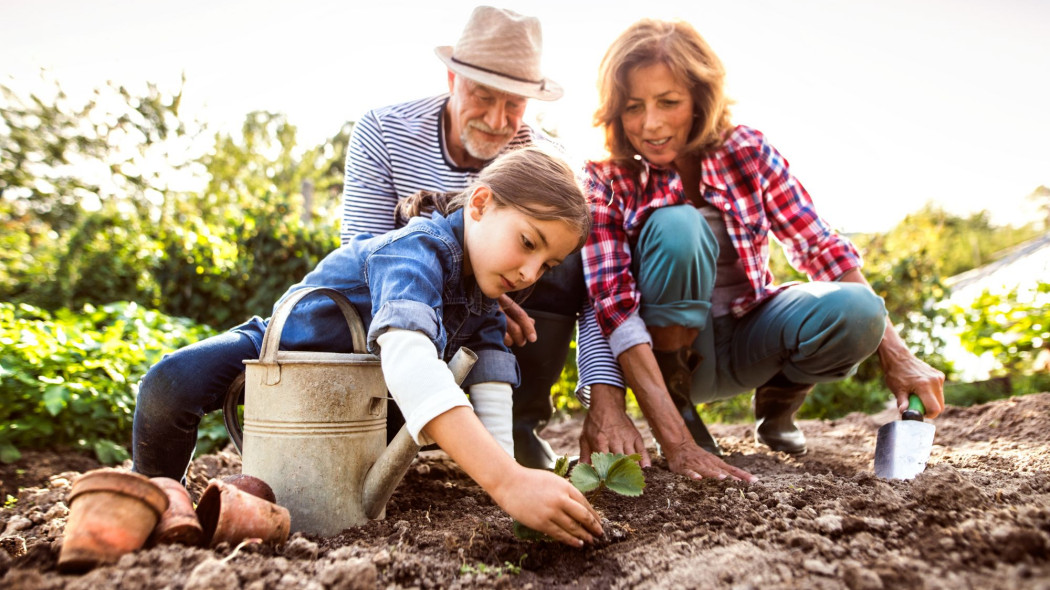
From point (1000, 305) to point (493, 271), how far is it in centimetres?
362

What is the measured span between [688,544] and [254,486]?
1.01 metres

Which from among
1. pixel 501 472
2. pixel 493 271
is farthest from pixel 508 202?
pixel 501 472

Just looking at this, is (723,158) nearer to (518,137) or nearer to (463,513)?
(518,137)

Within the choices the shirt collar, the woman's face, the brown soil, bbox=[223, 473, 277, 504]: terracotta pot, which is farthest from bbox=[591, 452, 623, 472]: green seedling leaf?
the woman's face

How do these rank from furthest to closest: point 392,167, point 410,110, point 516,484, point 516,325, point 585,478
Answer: point 410,110 < point 392,167 < point 516,325 < point 585,478 < point 516,484

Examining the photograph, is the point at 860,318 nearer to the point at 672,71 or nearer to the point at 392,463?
the point at 672,71

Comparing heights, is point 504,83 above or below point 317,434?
above

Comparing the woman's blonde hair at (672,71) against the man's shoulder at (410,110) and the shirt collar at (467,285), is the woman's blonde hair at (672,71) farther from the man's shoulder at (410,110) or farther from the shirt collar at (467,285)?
the shirt collar at (467,285)

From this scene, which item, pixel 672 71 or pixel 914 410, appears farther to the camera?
pixel 672 71

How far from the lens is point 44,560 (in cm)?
127

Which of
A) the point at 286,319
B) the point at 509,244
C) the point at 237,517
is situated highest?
the point at 509,244

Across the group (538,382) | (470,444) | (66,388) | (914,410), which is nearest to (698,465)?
(914,410)

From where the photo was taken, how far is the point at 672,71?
7.88 ft

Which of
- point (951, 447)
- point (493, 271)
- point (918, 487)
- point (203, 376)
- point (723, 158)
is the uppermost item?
point (723, 158)
